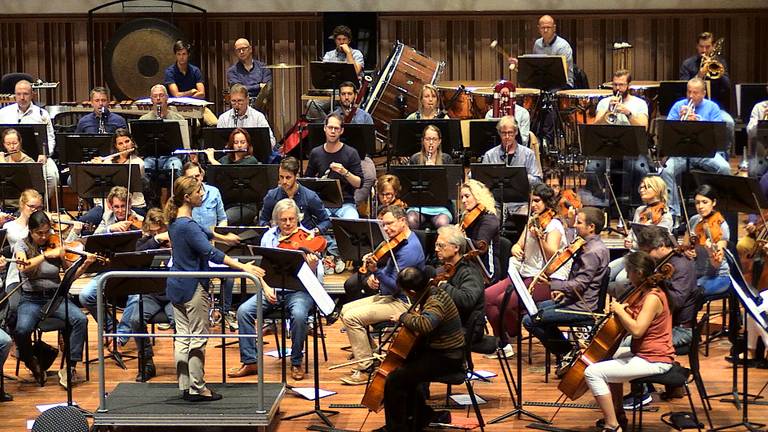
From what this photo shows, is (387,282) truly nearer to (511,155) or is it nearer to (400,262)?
(400,262)

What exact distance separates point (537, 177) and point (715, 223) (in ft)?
8.64

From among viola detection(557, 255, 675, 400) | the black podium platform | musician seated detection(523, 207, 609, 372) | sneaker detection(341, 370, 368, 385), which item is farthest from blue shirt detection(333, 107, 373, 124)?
viola detection(557, 255, 675, 400)

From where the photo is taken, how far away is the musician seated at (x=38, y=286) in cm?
828

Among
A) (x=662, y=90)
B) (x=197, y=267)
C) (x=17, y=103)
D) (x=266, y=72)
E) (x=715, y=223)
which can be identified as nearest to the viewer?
(x=197, y=267)

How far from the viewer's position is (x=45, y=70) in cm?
1706

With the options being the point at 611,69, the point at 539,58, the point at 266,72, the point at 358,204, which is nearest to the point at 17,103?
the point at 266,72

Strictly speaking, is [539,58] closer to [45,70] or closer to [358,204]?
[358,204]

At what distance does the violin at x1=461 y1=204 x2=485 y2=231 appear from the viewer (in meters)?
9.12

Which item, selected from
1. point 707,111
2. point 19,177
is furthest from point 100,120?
point 707,111

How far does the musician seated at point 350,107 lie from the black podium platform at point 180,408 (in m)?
4.80

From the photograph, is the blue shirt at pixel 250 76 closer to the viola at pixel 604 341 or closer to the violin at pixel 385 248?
the violin at pixel 385 248

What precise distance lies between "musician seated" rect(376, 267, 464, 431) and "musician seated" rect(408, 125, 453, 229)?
3.06 m

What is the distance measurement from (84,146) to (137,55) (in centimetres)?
481

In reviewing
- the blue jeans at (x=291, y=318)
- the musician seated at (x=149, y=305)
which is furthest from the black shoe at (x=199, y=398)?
the blue jeans at (x=291, y=318)
